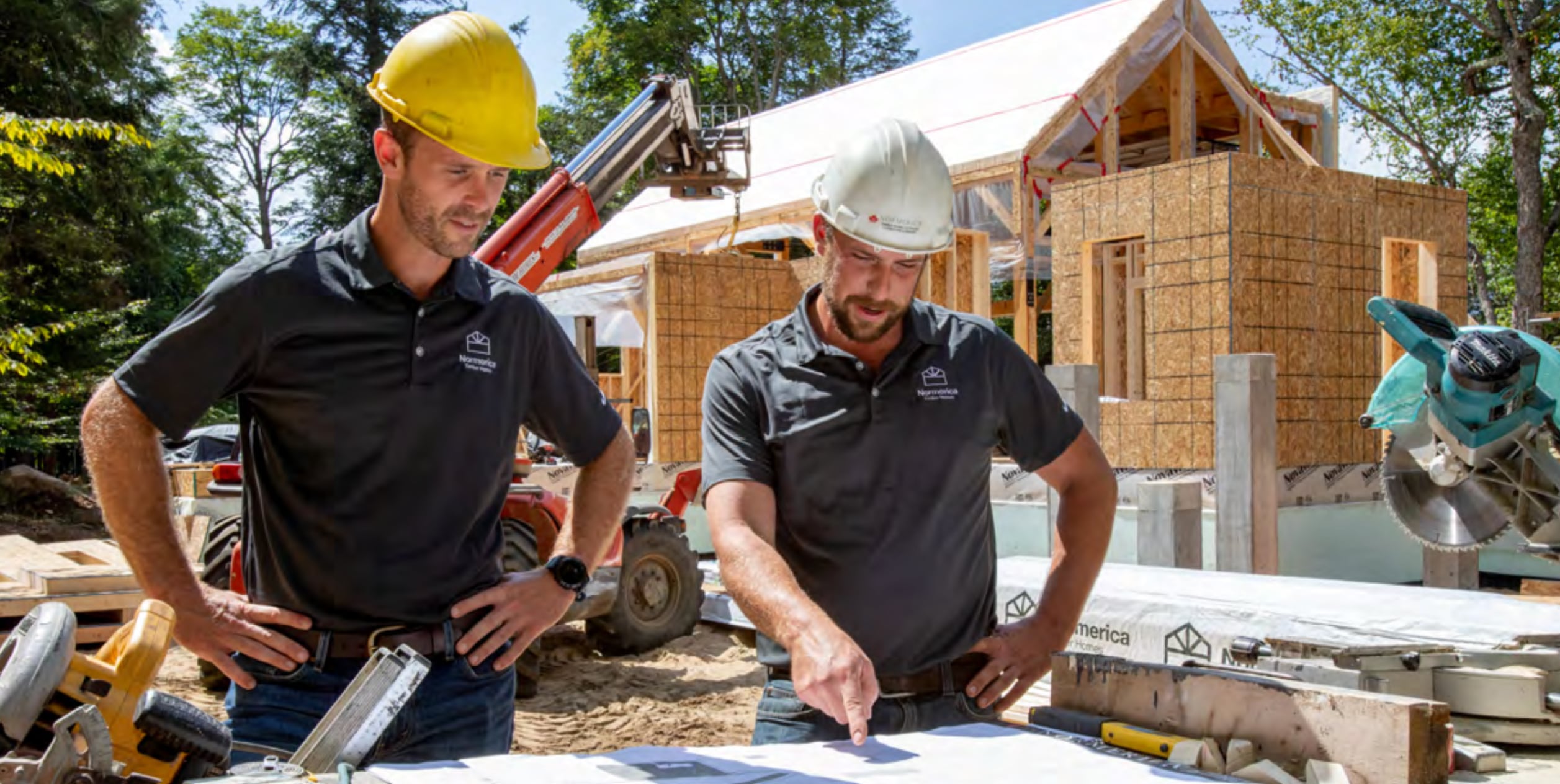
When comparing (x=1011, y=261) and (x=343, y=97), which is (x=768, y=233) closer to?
(x=1011, y=261)

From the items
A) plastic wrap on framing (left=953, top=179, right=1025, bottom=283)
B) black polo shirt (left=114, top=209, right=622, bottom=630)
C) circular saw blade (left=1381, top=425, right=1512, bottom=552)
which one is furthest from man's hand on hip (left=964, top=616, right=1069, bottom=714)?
plastic wrap on framing (left=953, top=179, right=1025, bottom=283)

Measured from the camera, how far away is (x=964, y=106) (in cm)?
1393

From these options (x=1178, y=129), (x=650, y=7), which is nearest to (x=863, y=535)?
(x=1178, y=129)

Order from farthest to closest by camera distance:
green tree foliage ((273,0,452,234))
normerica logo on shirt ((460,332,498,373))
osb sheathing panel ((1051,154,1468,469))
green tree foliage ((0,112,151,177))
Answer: green tree foliage ((273,0,452,234))
osb sheathing panel ((1051,154,1468,469))
green tree foliage ((0,112,151,177))
normerica logo on shirt ((460,332,498,373))

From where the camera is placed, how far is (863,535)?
7.97 feet

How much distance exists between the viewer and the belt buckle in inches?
89.2

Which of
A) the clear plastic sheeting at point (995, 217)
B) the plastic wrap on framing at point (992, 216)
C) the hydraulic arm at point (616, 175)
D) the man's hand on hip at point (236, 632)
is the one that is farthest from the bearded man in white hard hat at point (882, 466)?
the plastic wrap on framing at point (992, 216)

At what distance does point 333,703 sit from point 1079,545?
1.51 meters

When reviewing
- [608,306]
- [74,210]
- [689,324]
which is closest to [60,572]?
[689,324]

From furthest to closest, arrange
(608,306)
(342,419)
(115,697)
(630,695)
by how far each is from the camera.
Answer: (608,306)
(630,695)
(342,419)
(115,697)

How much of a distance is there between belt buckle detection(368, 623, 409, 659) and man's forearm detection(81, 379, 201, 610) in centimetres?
30

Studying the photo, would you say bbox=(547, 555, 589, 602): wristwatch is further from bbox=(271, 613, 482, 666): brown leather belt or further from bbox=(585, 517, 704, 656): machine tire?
bbox=(585, 517, 704, 656): machine tire

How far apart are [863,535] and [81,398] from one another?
61.4 ft

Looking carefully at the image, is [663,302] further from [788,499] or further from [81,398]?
[788,499]
